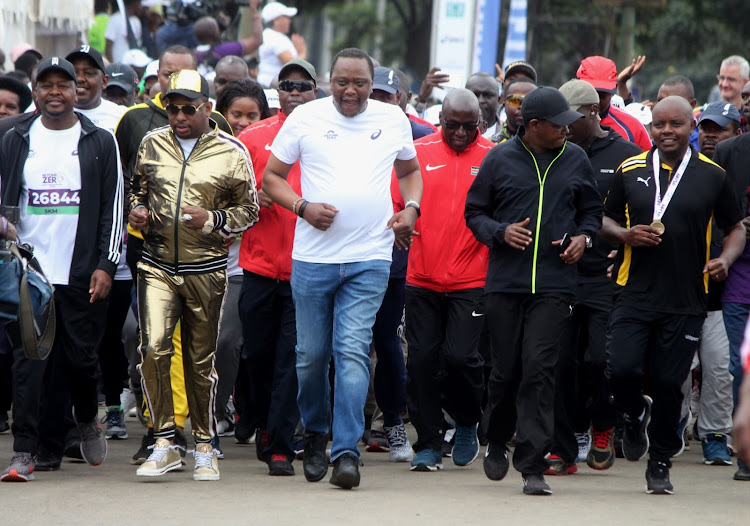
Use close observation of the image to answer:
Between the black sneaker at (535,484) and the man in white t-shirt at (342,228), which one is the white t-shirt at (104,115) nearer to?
the man in white t-shirt at (342,228)

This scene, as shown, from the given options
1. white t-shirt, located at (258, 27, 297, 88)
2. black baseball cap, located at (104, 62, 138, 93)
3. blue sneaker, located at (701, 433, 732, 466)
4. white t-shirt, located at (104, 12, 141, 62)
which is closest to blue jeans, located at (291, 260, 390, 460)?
blue sneaker, located at (701, 433, 732, 466)

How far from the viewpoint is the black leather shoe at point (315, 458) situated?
27.7ft

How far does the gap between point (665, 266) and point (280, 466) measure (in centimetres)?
264

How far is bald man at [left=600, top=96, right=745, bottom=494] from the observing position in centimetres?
827

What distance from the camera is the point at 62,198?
855cm

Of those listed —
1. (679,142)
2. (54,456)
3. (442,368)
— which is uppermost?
(679,142)

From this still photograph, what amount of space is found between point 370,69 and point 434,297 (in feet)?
5.28

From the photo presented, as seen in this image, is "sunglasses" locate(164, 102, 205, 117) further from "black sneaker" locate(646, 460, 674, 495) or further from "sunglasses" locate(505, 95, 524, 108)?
"black sneaker" locate(646, 460, 674, 495)

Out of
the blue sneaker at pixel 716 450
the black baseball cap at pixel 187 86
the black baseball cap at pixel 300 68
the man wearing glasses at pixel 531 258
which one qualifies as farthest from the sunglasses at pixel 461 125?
the blue sneaker at pixel 716 450

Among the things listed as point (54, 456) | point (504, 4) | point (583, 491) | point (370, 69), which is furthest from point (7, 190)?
point (504, 4)

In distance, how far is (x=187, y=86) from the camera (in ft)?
28.0

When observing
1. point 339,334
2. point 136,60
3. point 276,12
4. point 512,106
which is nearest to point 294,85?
point 512,106

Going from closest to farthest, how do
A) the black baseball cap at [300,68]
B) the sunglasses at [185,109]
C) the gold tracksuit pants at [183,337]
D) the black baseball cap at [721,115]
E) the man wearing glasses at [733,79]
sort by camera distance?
1. the gold tracksuit pants at [183,337]
2. the sunglasses at [185,109]
3. the black baseball cap at [300,68]
4. the black baseball cap at [721,115]
5. the man wearing glasses at [733,79]

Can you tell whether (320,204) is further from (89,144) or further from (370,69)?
(89,144)
